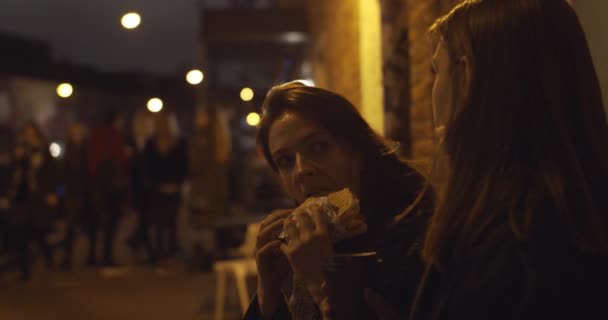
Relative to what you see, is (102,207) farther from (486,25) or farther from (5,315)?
(486,25)

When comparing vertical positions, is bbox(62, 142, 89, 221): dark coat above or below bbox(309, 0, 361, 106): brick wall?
below

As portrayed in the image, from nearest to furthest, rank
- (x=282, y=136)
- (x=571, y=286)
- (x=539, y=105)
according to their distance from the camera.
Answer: (x=571, y=286)
(x=539, y=105)
(x=282, y=136)

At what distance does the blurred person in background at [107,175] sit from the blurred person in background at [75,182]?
0.10 m

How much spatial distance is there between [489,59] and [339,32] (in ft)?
20.1

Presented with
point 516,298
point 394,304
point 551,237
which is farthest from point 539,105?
point 394,304

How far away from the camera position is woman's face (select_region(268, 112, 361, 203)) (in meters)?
2.07

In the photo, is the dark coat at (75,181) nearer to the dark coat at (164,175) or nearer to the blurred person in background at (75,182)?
the blurred person in background at (75,182)

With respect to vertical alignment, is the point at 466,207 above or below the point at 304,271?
above

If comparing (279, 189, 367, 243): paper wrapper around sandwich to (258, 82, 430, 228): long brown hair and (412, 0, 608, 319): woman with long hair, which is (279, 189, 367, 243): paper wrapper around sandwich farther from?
(412, 0, 608, 319): woman with long hair

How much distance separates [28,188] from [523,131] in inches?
352

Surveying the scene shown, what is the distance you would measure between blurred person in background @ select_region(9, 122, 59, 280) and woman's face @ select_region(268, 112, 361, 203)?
302 inches

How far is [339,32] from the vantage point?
23.8ft

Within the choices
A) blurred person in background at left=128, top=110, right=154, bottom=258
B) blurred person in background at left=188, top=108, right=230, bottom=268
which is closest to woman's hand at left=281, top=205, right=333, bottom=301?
blurred person in background at left=188, top=108, right=230, bottom=268

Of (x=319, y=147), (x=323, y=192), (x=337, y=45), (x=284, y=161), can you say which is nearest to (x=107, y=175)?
(x=337, y=45)
